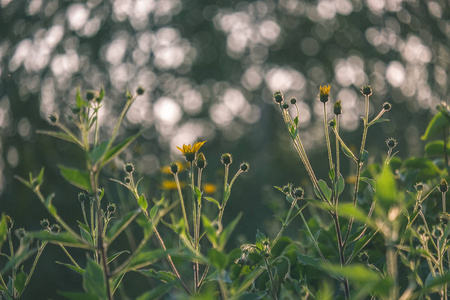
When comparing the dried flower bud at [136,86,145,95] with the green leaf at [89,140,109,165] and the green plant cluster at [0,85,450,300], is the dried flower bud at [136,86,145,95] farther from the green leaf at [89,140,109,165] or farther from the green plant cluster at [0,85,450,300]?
the green leaf at [89,140,109,165]

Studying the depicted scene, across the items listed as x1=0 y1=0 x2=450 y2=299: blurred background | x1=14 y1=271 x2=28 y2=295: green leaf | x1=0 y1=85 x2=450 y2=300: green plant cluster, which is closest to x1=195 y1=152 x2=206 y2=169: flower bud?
x1=0 y1=85 x2=450 y2=300: green plant cluster

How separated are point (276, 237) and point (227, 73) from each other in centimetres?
1272

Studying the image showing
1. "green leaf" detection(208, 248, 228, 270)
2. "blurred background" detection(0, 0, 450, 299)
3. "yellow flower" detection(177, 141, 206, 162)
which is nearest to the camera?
"green leaf" detection(208, 248, 228, 270)

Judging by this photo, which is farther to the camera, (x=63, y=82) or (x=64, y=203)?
(x=63, y=82)

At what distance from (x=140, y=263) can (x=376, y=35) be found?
13015 mm

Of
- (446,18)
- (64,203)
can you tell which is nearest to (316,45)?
(446,18)

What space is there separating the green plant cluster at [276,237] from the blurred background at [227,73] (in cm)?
469

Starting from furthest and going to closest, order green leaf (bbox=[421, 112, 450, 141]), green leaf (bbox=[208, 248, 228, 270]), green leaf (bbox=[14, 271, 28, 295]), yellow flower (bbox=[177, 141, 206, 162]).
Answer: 1. green leaf (bbox=[421, 112, 450, 141])
2. yellow flower (bbox=[177, 141, 206, 162])
3. green leaf (bbox=[14, 271, 28, 295])
4. green leaf (bbox=[208, 248, 228, 270])

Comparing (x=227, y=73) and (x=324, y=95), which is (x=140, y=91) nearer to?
(x=324, y=95)

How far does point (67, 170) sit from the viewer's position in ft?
1.92

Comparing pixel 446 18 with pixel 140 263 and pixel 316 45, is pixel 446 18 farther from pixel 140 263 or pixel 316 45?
pixel 140 263

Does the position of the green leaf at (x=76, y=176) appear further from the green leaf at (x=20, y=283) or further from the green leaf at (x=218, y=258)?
the green leaf at (x=20, y=283)

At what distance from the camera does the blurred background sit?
6.51 m

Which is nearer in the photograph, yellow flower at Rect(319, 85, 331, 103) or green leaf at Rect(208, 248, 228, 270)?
green leaf at Rect(208, 248, 228, 270)
